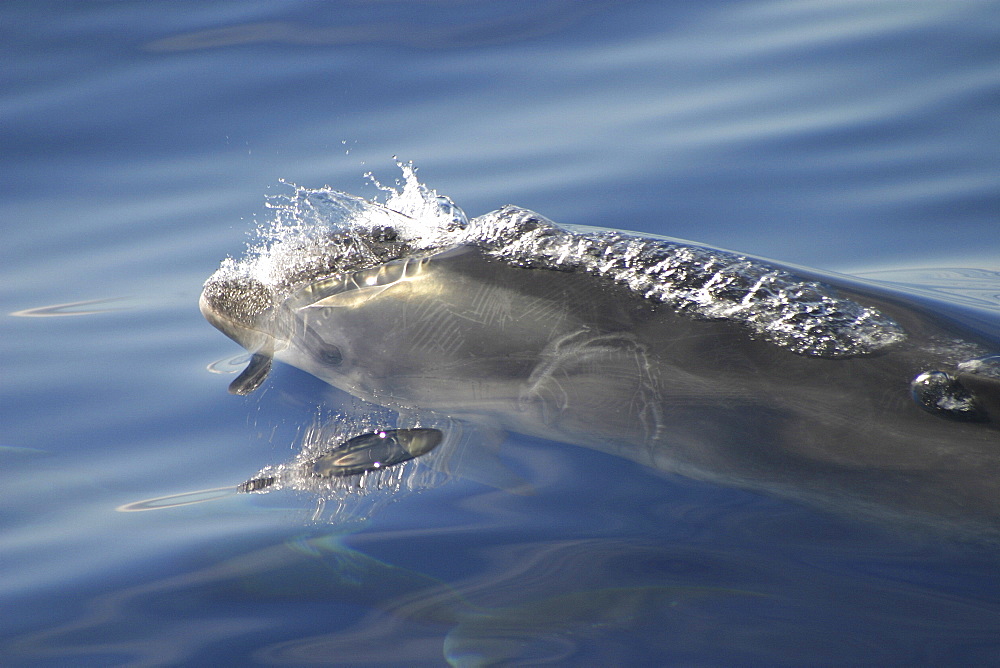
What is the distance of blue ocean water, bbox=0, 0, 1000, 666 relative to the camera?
281 cm

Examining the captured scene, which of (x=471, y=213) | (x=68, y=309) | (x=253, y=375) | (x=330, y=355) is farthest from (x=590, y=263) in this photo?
(x=68, y=309)

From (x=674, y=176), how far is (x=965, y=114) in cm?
229

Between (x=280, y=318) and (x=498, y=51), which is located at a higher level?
(x=498, y=51)

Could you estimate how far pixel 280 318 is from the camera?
3.86 meters

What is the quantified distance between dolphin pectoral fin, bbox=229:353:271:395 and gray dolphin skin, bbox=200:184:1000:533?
1.37ft

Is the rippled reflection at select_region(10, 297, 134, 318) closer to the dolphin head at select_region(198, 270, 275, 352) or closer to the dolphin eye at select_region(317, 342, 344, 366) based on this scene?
the dolphin head at select_region(198, 270, 275, 352)

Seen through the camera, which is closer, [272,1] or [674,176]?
[674,176]

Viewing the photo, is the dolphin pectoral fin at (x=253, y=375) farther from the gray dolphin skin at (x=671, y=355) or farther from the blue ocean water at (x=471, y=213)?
the gray dolphin skin at (x=671, y=355)

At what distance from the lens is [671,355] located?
319 cm

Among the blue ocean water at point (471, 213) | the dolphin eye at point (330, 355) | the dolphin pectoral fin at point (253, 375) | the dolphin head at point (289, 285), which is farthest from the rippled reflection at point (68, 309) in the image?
the dolphin eye at point (330, 355)

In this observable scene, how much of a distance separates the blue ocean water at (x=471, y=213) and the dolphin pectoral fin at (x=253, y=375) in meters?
0.06

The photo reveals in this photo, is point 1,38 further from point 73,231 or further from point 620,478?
point 620,478

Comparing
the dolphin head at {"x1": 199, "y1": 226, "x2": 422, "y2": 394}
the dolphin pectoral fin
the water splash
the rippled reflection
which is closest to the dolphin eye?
the dolphin head at {"x1": 199, "y1": 226, "x2": 422, "y2": 394}

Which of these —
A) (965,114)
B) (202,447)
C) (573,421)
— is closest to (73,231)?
(202,447)
